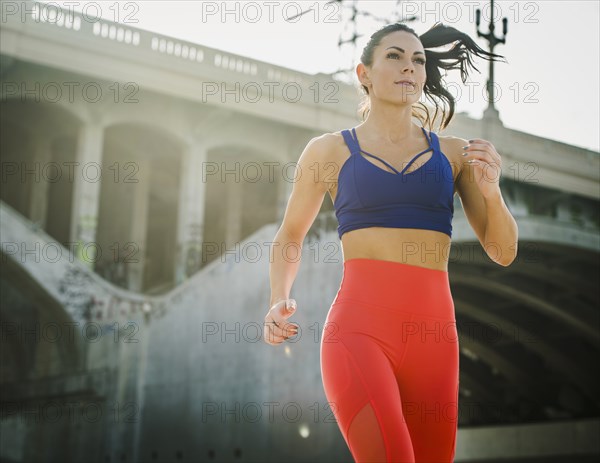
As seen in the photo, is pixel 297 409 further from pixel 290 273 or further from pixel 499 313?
pixel 499 313

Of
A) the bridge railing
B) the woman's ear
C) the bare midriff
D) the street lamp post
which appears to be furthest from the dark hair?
the street lamp post

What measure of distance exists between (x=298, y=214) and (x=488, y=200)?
32.7 inches

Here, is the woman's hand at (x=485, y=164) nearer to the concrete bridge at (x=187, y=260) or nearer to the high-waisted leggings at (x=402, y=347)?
the high-waisted leggings at (x=402, y=347)

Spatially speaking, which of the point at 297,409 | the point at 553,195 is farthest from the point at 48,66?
the point at 553,195

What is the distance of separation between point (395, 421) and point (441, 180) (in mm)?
1013

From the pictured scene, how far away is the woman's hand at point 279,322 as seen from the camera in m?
3.23

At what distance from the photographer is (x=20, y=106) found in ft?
89.0

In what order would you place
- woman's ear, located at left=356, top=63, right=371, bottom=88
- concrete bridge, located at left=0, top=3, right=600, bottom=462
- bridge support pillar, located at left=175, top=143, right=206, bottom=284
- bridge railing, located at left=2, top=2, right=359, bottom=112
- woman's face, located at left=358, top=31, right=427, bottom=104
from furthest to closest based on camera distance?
bridge support pillar, located at left=175, top=143, right=206, bottom=284, bridge railing, located at left=2, top=2, right=359, bottom=112, concrete bridge, located at left=0, top=3, right=600, bottom=462, woman's ear, located at left=356, top=63, right=371, bottom=88, woman's face, located at left=358, top=31, right=427, bottom=104

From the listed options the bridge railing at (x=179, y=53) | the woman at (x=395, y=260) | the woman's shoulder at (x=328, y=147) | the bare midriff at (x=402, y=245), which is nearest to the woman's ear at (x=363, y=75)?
the woman at (x=395, y=260)

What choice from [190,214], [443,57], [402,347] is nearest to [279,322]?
[402,347]

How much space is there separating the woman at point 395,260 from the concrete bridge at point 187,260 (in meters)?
15.6

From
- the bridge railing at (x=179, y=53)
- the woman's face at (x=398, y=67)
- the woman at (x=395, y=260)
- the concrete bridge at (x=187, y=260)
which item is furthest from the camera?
the bridge railing at (x=179, y=53)

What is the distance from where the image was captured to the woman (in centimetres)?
318

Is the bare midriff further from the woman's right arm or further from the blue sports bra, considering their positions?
the woman's right arm
